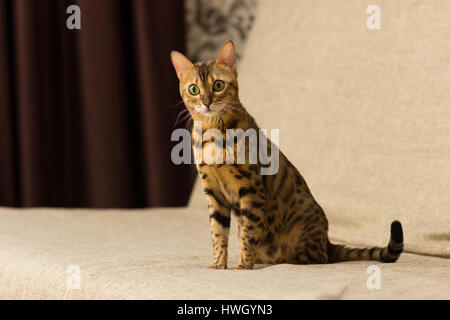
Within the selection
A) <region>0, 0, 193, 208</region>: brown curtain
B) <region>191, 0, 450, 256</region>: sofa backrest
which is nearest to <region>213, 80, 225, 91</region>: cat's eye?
<region>191, 0, 450, 256</region>: sofa backrest

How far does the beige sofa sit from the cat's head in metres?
0.23

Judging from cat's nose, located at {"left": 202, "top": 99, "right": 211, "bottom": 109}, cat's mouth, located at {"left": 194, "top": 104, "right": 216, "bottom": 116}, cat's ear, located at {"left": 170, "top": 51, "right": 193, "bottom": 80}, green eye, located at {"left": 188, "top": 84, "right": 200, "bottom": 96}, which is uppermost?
cat's ear, located at {"left": 170, "top": 51, "right": 193, "bottom": 80}

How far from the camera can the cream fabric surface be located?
2.48 ft

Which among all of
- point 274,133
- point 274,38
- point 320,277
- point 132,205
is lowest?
point 132,205

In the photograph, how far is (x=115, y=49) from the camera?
78.1 inches

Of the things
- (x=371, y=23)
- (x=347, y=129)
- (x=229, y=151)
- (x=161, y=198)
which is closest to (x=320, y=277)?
(x=229, y=151)

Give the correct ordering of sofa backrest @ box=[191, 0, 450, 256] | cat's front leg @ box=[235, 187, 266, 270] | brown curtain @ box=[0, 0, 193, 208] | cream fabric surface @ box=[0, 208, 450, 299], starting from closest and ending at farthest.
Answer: cream fabric surface @ box=[0, 208, 450, 299] → cat's front leg @ box=[235, 187, 266, 270] → sofa backrest @ box=[191, 0, 450, 256] → brown curtain @ box=[0, 0, 193, 208]

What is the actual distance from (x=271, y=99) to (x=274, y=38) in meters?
0.18

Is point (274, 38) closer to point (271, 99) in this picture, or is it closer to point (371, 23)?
point (271, 99)

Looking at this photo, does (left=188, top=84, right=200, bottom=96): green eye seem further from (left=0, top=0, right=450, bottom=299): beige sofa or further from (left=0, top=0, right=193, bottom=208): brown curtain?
(left=0, top=0, right=193, bottom=208): brown curtain

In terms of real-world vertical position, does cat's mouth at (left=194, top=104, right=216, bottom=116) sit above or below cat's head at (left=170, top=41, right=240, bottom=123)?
below

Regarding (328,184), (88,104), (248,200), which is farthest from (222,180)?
(88,104)

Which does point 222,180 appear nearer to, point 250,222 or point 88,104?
point 250,222

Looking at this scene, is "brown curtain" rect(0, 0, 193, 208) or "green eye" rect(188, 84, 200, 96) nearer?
"green eye" rect(188, 84, 200, 96)
